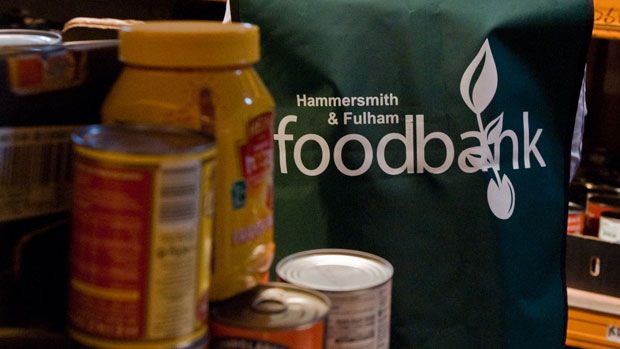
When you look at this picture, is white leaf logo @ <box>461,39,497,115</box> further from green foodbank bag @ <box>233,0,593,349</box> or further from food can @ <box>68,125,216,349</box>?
food can @ <box>68,125,216,349</box>

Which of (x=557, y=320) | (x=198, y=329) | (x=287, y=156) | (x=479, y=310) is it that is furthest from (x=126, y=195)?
(x=557, y=320)

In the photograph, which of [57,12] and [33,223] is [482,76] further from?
[57,12]

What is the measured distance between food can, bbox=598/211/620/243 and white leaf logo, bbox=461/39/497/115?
0.79 metres

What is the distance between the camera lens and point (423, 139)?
1.02 m

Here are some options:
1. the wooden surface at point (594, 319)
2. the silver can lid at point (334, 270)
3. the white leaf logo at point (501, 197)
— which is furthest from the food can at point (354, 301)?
the wooden surface at point (594, 319)

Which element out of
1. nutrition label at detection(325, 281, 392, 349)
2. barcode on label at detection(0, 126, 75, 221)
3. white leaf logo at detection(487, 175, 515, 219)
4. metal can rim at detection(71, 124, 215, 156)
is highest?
metal can rim at detection(71, 124, 215, 156)

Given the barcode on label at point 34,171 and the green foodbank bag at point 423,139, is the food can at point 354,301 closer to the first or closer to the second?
the barcode on label at point 34,171

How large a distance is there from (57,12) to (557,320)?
1.56 m

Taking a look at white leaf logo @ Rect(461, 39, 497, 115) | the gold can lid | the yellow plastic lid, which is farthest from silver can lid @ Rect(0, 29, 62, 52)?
white leaf logo @ Rect(461, 39, 497, 115)

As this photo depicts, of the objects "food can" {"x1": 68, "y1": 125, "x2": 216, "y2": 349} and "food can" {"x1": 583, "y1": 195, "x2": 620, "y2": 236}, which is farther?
"food can" {"x1": 583, "y1": 195, "x2": 620, "y2": 236}

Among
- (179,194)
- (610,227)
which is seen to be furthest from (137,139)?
(610,227)

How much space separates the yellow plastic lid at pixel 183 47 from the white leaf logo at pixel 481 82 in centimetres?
50

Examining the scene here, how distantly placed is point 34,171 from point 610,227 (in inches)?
53.7

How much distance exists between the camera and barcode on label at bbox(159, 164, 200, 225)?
0.49m
